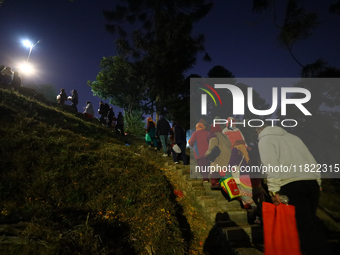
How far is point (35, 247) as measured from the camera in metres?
2.36

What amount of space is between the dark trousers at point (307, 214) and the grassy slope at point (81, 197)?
6.75ft

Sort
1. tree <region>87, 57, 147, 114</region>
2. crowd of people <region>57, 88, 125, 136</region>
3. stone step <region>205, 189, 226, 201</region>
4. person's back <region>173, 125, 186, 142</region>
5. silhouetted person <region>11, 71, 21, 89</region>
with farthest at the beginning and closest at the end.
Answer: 1. tree <region>87, 57, 147, 114</region>
2. silhouetted person <region>11, 71, 21, 89</region>
3. crowd of people <region>57, 88, 125, 136</region>
4. person's back <region>173, 125, 186, 142</region>
5. stone step <region>205, 189, 226, 201</region>

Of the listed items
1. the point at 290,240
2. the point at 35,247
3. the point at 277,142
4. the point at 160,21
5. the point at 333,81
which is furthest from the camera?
the point at 160,21

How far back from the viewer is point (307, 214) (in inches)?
82.4

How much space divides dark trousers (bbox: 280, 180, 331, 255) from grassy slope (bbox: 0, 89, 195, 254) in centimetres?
206

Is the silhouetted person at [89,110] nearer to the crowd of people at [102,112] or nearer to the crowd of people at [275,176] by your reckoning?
the crowd of people at [102,112]

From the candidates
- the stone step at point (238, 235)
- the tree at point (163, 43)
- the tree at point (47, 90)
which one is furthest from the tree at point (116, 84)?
the tree at point (47, 90)

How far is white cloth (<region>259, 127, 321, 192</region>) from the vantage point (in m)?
2.26

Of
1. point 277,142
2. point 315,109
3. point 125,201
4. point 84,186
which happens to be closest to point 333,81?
point 315,109

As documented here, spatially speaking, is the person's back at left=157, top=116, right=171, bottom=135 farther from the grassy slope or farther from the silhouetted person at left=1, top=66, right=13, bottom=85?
the silhouetted person at left=1, top=66, right=13, bottom=85

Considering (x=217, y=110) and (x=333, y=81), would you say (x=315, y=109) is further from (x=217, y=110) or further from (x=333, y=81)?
(x=217, y=110)

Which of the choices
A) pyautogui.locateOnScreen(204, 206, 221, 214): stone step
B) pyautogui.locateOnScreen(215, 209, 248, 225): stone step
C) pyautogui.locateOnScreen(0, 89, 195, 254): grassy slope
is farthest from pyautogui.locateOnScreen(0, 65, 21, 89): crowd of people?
pyautogui.locateOnScreen(215, 209, 248, 225): stone step

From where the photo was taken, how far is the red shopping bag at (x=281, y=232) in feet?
7.00

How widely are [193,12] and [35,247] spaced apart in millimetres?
18553
